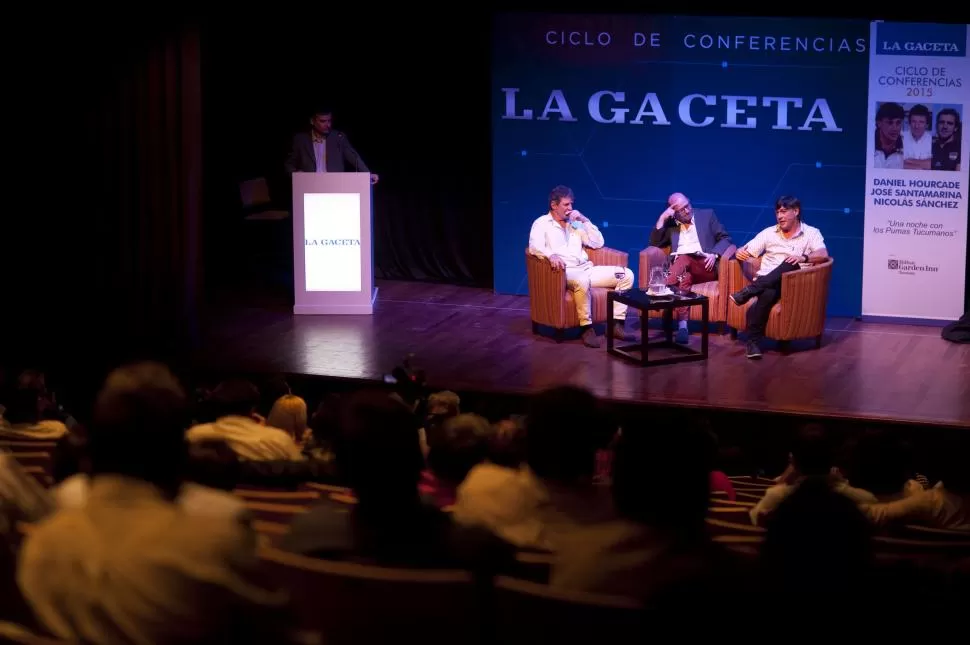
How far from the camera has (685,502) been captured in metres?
2.54

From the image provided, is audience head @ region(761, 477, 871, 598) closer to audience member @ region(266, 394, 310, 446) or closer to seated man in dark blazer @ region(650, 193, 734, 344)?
audience member @ region(266, 394, 310, 446)

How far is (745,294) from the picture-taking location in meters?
8.45

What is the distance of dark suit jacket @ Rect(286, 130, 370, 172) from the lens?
376 inches

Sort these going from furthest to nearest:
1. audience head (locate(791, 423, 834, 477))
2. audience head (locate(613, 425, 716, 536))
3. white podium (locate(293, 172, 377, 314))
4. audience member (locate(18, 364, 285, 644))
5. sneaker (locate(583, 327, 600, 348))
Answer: white podium (locate(293, 172, 377, 314)) → sneaker (locate(583, 327, 600, 348)) → audience head (locate(791, 423, 834, 477)) → audience head (locate(613, 425, 716, 536)) → audience member (locate(18, 364, 285, 644))

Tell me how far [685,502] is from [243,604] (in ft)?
2.75

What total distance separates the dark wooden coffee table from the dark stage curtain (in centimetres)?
258

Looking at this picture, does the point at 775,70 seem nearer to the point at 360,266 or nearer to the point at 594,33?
the point at 594,33

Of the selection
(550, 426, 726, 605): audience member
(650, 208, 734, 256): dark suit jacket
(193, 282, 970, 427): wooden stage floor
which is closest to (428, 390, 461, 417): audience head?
(193, 282, 970, 427): wooden stage floor

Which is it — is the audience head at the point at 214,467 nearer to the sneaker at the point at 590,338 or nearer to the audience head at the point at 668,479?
the audience head at the point at 668,479

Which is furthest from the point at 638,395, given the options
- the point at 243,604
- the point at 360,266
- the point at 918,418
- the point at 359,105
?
the point at 243,604

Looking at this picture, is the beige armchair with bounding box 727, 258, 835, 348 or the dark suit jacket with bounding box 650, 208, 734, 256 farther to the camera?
the dark suit jacket with bounding box 650, 208, 734, 256

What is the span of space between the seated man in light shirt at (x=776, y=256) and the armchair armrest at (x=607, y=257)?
842 mm

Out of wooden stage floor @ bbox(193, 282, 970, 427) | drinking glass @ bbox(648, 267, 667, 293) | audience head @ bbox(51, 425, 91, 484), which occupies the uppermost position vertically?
drinking glass @ bbox(648, 267, 667, 293)

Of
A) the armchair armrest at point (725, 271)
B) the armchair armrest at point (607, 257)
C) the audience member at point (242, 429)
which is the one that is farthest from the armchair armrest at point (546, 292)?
the audience member at point (242, 429)
